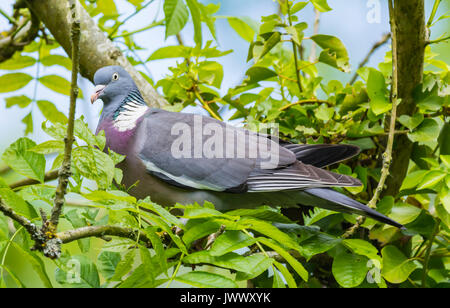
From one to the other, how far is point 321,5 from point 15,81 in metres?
1.63

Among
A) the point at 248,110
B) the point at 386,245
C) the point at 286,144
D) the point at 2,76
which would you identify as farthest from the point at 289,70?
the point at 2,76

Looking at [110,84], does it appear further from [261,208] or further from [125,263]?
[125,263]

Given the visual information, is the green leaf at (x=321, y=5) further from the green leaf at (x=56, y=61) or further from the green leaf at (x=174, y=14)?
the green leaf at (x=56, y=61)

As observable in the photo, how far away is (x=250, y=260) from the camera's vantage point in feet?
4.43

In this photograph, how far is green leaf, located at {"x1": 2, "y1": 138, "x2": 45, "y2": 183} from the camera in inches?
54.5

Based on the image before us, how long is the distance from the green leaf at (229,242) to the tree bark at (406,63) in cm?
98

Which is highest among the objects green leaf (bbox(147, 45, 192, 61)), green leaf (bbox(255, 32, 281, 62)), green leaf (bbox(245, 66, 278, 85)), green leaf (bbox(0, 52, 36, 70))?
green leaf (bbox(255, 32, 281, 62))

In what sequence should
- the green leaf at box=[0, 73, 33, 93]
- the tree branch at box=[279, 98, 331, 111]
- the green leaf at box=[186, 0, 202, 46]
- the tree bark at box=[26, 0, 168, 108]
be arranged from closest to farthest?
1. the green leaf at box=[186, 0, 202, 46]
2. the tree branch at box=[279, 98, 331, 111]
3. the tree bark at box=[26, 0, 168, 108]
4. the green leaf at box=[0, 73, 33, 93]

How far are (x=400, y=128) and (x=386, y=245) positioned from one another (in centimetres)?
51

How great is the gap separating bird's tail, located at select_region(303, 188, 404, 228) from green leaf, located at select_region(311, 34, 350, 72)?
2.07 ft

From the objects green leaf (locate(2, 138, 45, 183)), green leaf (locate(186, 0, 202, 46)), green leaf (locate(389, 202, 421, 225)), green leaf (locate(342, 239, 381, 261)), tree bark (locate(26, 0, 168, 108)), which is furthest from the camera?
tree bark (locate(26, 0, 168, 108))

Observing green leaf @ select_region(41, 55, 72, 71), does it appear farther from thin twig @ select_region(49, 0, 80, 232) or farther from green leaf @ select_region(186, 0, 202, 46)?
thin twig @ select_region(49, 0, 80, 232)

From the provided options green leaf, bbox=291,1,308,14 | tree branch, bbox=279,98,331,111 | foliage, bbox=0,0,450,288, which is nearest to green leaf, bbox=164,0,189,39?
foliage, bbox=0,0,450,288
